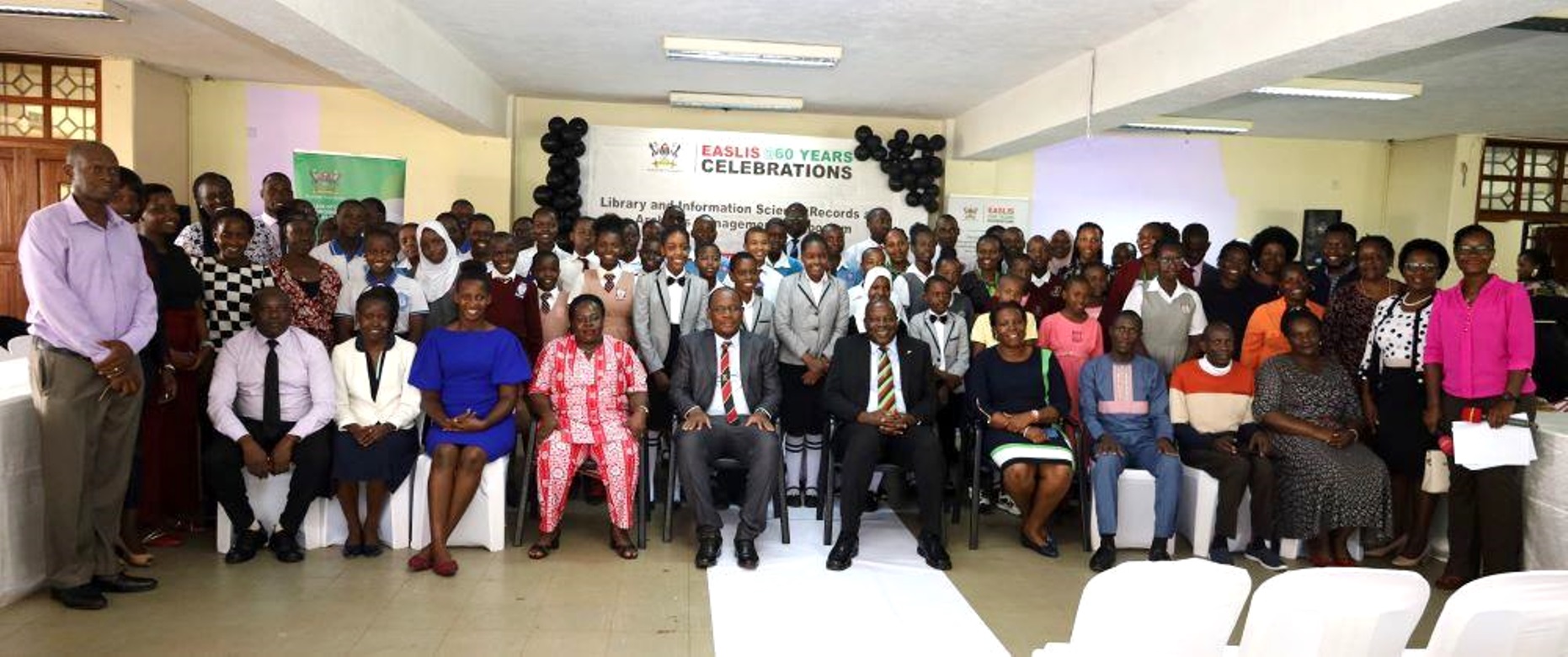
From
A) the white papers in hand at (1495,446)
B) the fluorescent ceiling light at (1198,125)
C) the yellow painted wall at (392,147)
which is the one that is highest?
the fluorescent ceiling light at (1198,125)

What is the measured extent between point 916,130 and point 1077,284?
207 inches

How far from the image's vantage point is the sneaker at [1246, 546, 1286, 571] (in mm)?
4914

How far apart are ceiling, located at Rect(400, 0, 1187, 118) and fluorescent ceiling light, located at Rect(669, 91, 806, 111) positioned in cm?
12

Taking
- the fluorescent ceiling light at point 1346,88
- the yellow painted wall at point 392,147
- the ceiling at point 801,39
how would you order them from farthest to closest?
the yellow painted wall at point 392,147
the fluorescent ceiling light at point 1346,88
the ceiling at point 801,39

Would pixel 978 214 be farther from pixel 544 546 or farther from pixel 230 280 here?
pixel 230 280

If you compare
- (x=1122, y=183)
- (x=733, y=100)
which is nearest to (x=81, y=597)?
(x=733, y=100)

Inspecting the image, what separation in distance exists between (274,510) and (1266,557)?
4.75 m

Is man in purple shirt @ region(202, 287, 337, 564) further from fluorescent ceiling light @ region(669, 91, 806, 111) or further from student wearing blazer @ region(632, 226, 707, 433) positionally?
fluorescent ceiling light @ region(669, 91, 806, 111)

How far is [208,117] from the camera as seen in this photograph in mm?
9430

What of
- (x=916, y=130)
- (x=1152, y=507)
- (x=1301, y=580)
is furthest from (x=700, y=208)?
(x=1301, y=580)

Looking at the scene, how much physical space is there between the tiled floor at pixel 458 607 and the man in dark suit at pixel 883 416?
418 millimetres

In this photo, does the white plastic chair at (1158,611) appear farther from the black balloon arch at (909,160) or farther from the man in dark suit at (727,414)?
the black balloon arch at (909,160)

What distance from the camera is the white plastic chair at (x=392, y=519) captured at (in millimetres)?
4672

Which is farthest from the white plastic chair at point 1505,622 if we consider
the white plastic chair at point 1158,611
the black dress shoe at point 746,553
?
the black dress shoe at point 746,553
